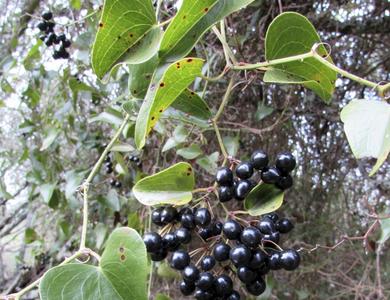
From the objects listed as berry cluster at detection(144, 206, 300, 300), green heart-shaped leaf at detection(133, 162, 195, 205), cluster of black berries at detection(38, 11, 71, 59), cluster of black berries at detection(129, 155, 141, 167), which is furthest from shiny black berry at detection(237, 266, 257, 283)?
cluster of black berries at detection(38, 11, 71, 59)

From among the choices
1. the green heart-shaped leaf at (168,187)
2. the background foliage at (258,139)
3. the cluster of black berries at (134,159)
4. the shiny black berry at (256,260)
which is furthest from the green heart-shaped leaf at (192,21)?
the cluster of black berries at (134,159)

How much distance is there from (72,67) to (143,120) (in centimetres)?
105

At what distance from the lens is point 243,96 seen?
1.33 metres

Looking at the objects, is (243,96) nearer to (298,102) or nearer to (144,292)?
(298,102)

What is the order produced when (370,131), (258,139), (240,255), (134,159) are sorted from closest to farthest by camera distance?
(370,131), (240,255), (134,159), (258,139)

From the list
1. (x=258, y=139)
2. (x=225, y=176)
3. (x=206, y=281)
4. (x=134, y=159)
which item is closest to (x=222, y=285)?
(x=206, y=281)

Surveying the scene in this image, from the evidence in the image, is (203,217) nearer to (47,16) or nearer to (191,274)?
(191,274)

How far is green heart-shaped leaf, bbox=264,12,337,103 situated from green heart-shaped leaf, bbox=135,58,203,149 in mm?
99

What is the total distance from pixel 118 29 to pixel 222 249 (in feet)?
0.93

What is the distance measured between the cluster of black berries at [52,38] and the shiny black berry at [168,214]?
0.90 m

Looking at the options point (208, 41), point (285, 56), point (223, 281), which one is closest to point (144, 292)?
point (223, 281)

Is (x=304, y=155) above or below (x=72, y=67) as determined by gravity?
below

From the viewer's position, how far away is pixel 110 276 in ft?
1.77

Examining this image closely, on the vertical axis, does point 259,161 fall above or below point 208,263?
above
